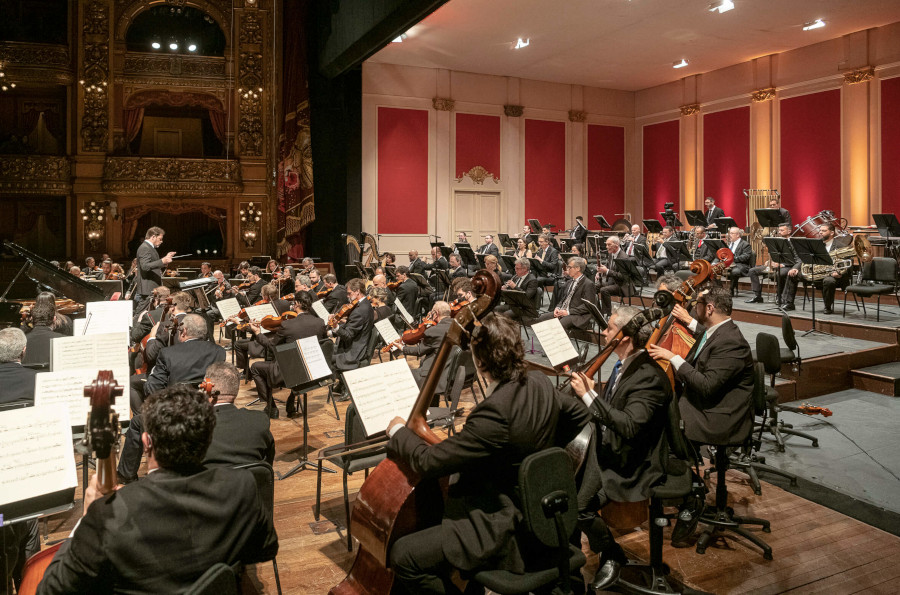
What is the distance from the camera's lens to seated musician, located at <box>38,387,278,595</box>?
5.70 ft

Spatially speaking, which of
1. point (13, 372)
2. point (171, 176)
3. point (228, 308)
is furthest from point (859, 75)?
point (13, 372)

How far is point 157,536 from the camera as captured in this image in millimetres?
1777

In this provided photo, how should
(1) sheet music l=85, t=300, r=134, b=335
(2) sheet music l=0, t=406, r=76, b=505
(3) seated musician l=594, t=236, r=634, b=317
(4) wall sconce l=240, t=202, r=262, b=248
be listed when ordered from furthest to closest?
(4) wall sconce l=240, t=202, r=262, b=248, (3) seated musician l=594, t=236, r=634, b=317, (1) sheet music l=85, t=300, r=134, b=335, (2) sheet music l=0, t=406, r=76, b=505

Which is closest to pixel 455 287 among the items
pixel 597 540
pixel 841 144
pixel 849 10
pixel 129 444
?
pixel 129 444

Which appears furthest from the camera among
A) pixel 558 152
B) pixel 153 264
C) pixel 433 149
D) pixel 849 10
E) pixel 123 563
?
pixel 558 152

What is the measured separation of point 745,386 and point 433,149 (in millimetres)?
13569

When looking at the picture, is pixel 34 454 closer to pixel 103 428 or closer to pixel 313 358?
pixel 103 428

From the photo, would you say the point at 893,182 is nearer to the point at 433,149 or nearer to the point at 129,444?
the point at 433,149

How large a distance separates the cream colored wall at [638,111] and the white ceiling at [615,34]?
0.36m

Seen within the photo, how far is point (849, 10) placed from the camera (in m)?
11.8

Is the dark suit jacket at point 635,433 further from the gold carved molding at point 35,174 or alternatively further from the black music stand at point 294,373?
the gold carved molding at point 35,174

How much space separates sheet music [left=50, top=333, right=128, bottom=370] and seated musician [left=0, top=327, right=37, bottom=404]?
0.23m

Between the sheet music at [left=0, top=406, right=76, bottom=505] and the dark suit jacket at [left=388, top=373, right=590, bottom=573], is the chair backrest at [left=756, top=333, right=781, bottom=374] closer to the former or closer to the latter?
the dark suit jacket at [left=388, top=373, right=590, bottom=573]

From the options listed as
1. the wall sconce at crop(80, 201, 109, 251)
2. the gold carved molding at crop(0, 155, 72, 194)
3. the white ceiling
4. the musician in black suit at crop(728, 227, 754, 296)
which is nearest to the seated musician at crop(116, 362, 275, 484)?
the musician in black suit at crop(728, 227, 754, 296)
